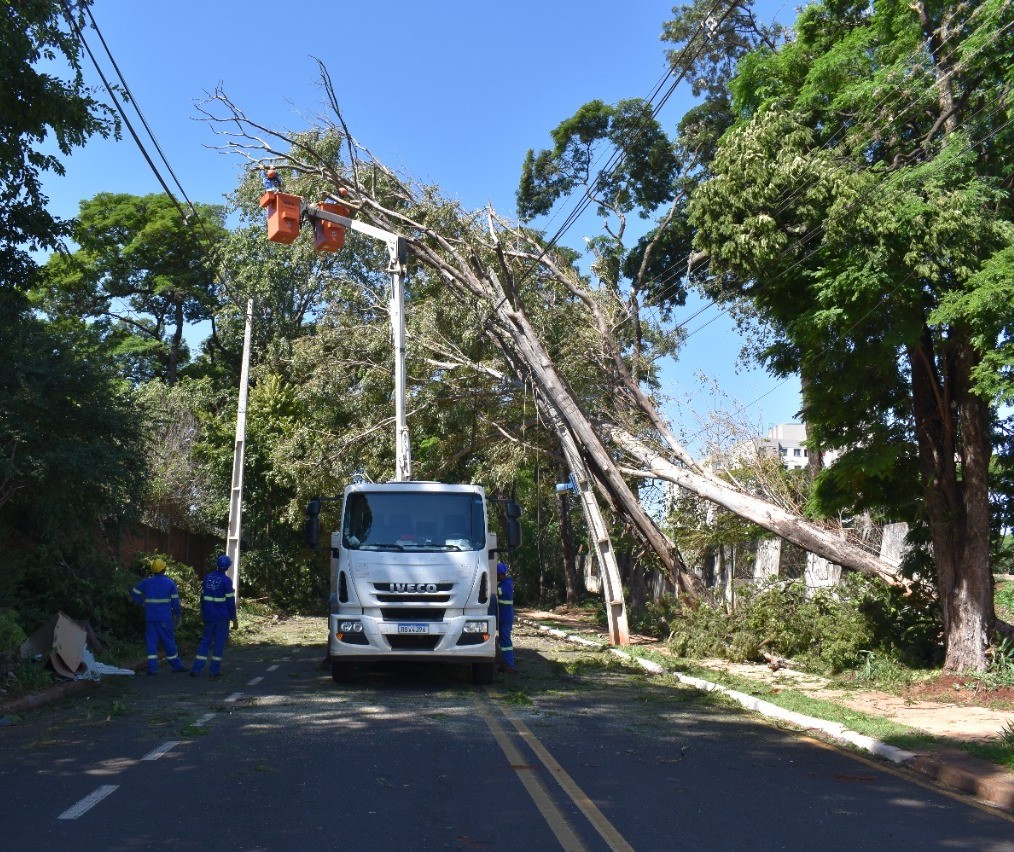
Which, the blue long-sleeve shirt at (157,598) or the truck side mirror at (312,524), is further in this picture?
the blue long-sleeve shirt at (157,598)

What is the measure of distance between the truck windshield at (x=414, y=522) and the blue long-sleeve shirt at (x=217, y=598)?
243cm

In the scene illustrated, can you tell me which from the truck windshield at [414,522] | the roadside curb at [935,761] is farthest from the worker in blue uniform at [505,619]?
the roadside curb at [935,761]

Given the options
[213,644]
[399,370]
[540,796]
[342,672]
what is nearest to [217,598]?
[213,644]

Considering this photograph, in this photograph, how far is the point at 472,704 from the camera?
12047mm

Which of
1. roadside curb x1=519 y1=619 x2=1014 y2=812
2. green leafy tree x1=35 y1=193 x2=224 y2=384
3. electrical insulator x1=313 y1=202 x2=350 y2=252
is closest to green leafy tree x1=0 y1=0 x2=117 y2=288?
electrical insulator x1=313 y1=202 x2=350 y2=252

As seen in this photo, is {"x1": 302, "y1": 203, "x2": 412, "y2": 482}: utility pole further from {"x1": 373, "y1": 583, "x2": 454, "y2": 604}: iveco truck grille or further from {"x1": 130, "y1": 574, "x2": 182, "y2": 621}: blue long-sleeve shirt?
{"x1": 373, "y1": 583, "x2": 454, "y2": 604}: iveco truck grille

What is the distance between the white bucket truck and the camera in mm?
13219

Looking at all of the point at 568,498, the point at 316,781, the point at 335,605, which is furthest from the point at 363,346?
the point at 316,781

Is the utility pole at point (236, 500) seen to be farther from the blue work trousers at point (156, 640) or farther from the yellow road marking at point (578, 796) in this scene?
the yellow road marking at point (578, 796)

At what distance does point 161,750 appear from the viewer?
879 cm

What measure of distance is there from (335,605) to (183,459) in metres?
21.2

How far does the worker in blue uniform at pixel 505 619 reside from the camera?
52.2 ft

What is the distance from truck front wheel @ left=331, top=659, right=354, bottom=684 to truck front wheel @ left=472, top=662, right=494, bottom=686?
66.2 inches

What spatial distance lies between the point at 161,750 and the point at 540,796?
358 centimetres
